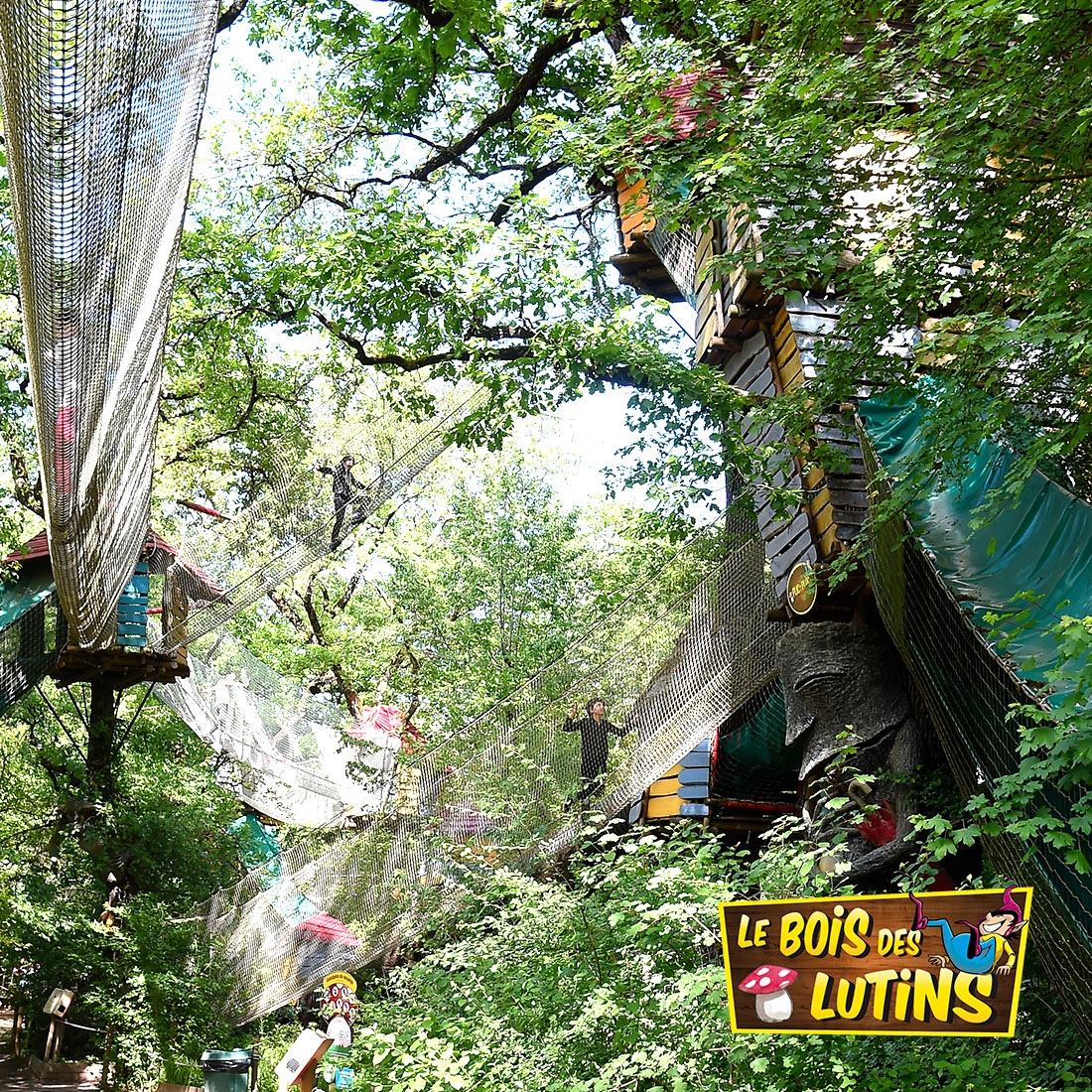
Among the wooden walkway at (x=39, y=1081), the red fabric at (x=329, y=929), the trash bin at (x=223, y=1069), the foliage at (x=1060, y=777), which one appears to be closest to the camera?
the foliage at (x=1060, y=777)

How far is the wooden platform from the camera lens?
833 centimetres

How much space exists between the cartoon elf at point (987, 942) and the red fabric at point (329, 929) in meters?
5.14

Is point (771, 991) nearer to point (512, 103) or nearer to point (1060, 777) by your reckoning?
point (1060, 777)

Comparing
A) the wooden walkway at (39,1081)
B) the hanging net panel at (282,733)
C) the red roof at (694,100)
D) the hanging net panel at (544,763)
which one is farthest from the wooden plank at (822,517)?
the wooden walkway at (39,1081)

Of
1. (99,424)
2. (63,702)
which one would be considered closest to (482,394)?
(99,424)

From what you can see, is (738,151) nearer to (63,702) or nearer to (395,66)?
(395,66)

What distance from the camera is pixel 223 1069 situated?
601 cm

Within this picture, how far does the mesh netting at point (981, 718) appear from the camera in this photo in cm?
353

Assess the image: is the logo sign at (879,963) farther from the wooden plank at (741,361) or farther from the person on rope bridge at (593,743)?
the wooden plank at (741,361)

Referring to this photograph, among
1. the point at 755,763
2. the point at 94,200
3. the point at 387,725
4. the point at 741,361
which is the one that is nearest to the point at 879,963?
the point at 94,200

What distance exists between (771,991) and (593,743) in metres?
A: 3.43

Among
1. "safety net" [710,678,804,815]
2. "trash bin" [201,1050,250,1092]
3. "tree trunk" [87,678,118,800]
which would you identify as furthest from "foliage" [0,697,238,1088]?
"safety net" [710,678,804,815]

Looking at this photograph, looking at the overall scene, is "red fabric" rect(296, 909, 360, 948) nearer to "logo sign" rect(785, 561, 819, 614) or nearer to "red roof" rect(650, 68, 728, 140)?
"logo sign" rect(785, 561, 819, 614)

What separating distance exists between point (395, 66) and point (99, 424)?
5290 millimetres
